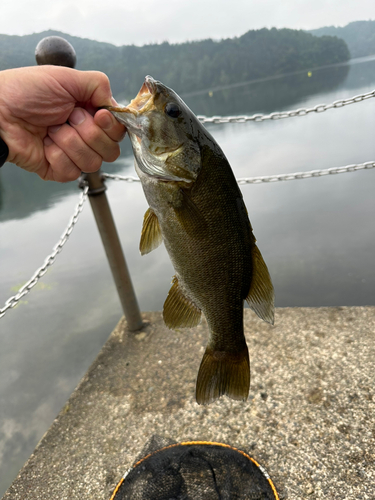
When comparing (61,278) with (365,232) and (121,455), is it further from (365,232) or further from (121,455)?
(365,232)

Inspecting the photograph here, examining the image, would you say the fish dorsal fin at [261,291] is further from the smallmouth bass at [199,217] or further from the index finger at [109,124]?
the index finger at [109,124]

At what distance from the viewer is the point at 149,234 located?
4.39 ft

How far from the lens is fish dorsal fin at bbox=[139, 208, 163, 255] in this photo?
1322 mm

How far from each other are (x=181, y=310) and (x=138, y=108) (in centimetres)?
84

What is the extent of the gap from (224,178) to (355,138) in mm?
9903

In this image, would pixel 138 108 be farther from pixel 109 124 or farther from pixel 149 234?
pixel 149 234

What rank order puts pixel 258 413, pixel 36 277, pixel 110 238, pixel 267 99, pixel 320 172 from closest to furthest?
pixel 36 277 < pixel 258 413 < pixel 320 172 < pixel 110 238 < pixel 267 99

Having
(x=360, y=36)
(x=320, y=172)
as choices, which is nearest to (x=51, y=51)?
(x=320, y=172)

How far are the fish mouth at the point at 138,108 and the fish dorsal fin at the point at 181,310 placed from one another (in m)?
0.65

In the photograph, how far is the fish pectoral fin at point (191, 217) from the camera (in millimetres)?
1202

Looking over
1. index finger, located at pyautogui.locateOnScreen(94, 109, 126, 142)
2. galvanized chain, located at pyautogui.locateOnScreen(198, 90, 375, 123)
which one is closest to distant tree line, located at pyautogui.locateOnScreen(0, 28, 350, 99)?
galvanized chain, located at pyautogui.locateOnScreen(198, 90, 375, 123)

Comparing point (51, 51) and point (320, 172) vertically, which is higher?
point (51, 51)

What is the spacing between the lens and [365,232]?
518cm

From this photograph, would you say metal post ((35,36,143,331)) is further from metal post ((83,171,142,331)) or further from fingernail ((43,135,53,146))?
fingernail ((43,135,53,146))
